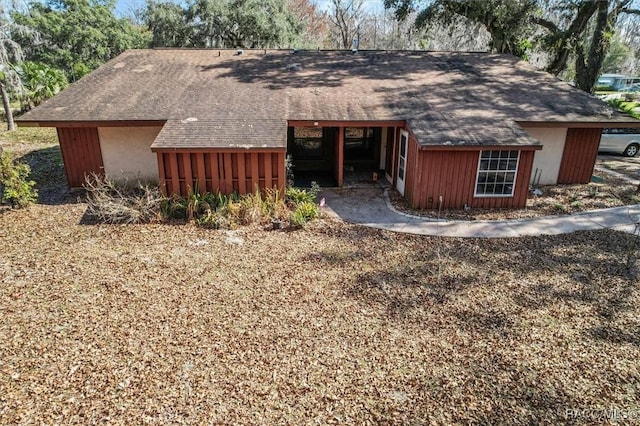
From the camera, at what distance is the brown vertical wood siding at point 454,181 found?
9820mm

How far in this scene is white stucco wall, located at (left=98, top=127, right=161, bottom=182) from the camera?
11102 mm

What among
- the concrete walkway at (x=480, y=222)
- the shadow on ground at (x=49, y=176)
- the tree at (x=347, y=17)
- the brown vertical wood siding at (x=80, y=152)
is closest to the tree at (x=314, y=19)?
the tree at (x=347, y=17)

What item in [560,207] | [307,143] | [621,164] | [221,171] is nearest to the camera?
[221,171]

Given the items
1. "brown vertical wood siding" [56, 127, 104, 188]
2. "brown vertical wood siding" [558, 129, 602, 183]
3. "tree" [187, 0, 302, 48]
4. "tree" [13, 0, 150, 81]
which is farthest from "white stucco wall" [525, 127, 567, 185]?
"tree" [13, 0, 150, 81]

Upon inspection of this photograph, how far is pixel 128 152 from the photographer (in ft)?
37.0

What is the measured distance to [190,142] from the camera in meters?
9.60

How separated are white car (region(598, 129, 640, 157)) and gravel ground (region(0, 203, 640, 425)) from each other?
1019cm

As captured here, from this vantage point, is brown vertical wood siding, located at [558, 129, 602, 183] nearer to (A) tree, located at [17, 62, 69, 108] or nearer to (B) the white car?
(B) the white car

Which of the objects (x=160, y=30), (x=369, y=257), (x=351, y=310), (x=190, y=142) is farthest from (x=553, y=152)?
(x=160, y=30)

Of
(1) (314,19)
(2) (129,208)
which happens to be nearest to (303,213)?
(2) (129,208)

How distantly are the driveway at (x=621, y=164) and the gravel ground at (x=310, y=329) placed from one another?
753 cm

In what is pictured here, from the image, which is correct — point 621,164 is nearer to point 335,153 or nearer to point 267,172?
point 335,153

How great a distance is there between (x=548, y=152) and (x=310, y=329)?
1025 cm

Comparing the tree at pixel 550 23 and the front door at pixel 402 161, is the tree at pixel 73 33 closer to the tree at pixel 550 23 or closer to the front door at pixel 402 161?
Answer: the tree at pixel 550 23
